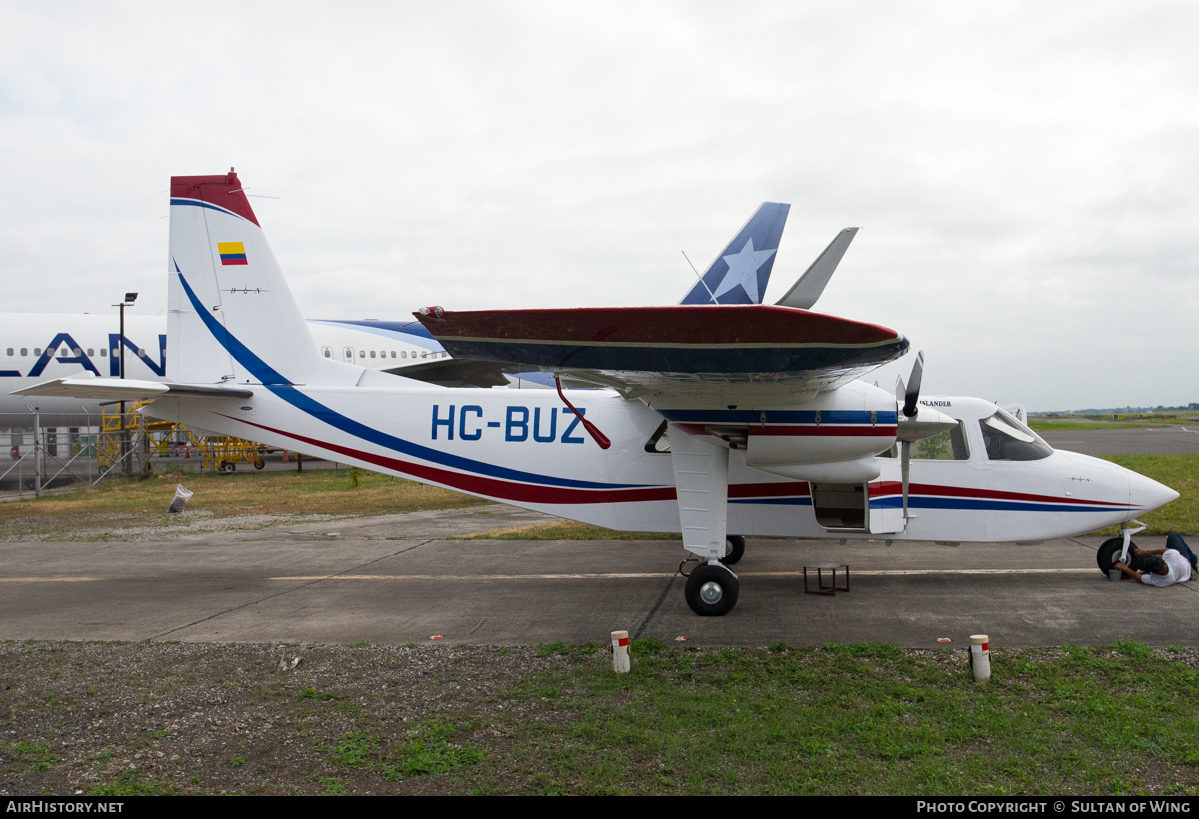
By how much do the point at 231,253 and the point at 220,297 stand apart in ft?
2.01

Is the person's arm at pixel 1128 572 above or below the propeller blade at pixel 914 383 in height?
below

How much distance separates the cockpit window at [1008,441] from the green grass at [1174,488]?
436 centimetres

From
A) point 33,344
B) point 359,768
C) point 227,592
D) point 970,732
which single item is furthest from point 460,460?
point 33,344

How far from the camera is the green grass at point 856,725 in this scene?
414 cm

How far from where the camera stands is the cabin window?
8.76 meters

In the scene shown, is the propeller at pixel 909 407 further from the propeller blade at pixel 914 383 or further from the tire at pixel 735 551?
the tire at pixel 735 551

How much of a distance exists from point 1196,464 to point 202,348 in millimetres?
24477

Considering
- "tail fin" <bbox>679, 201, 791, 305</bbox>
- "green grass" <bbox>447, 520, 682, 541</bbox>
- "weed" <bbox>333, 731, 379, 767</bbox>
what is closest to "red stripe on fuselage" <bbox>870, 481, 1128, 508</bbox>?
"green grass" <bbox>447, 520, 682, 541</bbox>

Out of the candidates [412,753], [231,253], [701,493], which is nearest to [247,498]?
[231,253]

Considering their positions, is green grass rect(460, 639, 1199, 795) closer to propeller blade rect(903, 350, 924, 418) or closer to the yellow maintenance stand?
propeller blade rect(903, 350, 924, 418)

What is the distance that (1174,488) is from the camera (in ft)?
52.5

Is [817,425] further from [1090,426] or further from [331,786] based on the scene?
[1090,426]

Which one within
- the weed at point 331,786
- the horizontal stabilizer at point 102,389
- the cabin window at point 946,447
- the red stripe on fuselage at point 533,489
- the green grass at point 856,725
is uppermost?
the horizontal stabilizer at point 102,389

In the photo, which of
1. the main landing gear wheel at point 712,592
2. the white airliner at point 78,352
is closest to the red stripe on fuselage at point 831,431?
the main landing gear wheel at point 712,592
